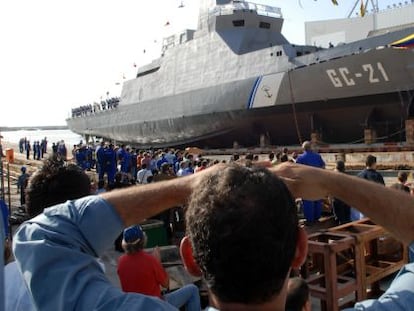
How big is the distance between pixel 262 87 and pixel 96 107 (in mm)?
21695

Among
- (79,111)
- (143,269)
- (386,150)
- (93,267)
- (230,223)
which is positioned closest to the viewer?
(230,223)

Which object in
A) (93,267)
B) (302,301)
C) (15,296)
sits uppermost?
(93,267)

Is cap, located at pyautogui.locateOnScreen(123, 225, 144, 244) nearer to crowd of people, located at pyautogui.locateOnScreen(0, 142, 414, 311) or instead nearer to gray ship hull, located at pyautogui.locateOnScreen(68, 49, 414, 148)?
crowd of people, located at pyautogui.locateOnScreen(0, 142, 414, 311)

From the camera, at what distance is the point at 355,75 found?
49.0 feet

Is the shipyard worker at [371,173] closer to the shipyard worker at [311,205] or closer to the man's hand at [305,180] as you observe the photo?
the shipyard worker at [311,205]

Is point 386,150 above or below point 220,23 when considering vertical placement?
below

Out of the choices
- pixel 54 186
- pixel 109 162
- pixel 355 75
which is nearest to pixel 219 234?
pixel 54 186

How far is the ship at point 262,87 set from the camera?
48.3 feet

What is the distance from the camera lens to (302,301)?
221 centimetres

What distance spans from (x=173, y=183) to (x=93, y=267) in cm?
29

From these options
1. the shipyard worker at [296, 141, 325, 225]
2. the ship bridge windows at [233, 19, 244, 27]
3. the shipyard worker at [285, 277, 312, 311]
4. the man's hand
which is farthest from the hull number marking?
the man's hand

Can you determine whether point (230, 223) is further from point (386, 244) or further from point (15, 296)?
point (386, 244)

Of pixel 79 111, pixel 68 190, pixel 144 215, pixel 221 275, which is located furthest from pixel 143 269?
pixel 79 111

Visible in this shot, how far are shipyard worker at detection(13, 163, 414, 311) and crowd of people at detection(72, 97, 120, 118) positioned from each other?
31.8 metres
